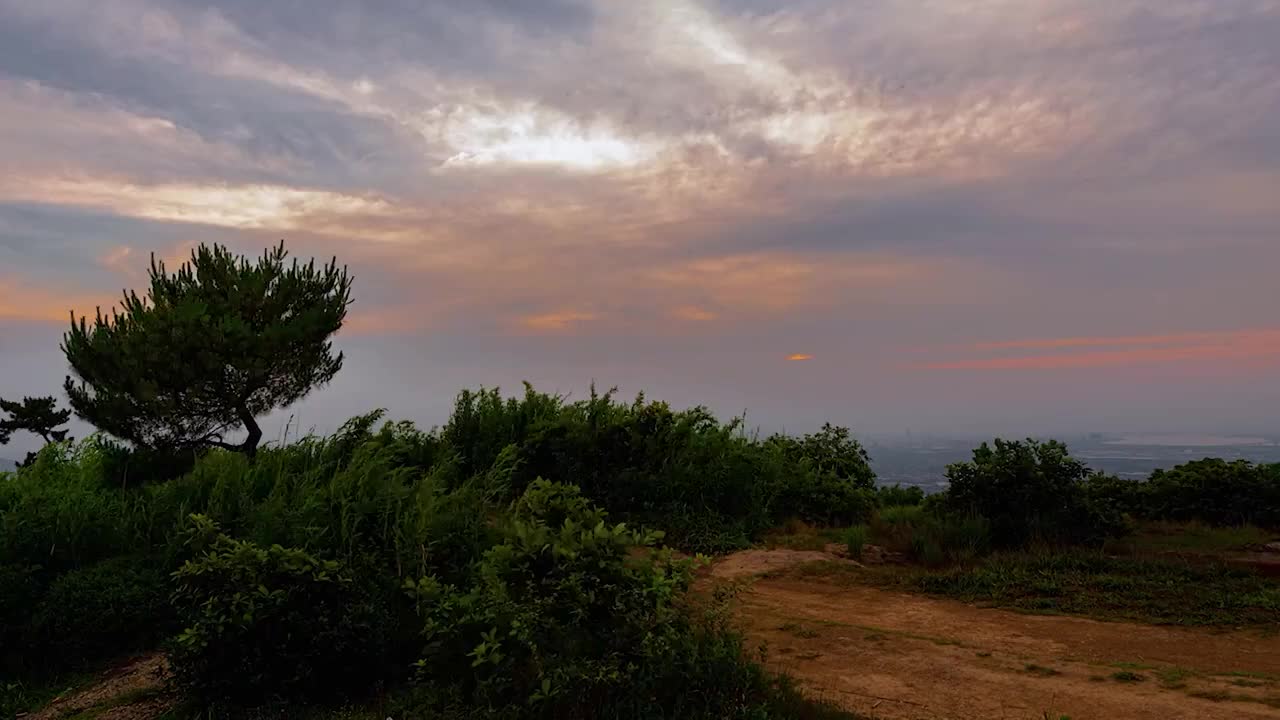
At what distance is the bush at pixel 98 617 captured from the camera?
7.48 m

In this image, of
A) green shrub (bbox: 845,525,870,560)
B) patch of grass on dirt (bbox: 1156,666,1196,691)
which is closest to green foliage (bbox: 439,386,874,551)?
green shrub (bbox: 845,525,870,560)

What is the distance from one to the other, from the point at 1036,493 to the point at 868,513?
3.60m

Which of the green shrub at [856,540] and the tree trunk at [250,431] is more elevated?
the tree trunk at [250,431]

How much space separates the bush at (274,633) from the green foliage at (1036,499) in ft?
28.2

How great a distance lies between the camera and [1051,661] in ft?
21.3

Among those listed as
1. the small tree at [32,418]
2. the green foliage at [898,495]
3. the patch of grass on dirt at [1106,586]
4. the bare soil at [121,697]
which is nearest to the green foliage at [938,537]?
the patch of grass on dirt at [1106,586]

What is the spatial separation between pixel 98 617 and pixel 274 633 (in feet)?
8.94

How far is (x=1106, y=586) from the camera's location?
30.0 feet

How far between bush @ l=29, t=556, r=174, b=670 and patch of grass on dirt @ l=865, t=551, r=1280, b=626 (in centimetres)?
717

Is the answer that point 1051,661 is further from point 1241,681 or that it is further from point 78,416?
point 78,416

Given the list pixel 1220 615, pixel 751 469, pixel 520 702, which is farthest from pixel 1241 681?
pixel 751 469

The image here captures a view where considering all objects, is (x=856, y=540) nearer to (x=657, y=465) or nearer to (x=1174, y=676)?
(x=657, y=465)

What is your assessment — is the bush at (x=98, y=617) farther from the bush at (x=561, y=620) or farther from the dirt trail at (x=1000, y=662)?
the dirt trail at (x=1000, y=662)

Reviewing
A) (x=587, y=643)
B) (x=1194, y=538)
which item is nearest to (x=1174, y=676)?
→ (x=587, y=643)
